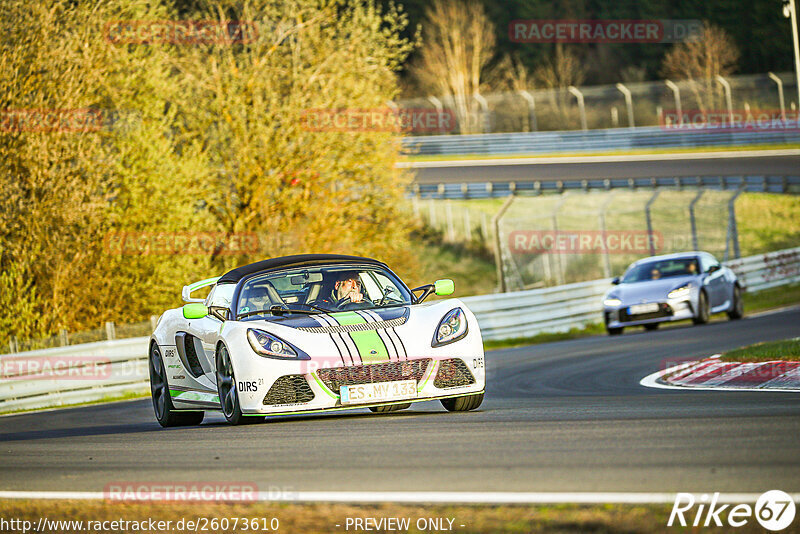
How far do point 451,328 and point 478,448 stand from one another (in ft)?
7.83

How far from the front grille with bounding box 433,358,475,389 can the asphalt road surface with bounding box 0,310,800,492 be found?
25 cm

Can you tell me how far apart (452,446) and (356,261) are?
Answer: 11.6 ft

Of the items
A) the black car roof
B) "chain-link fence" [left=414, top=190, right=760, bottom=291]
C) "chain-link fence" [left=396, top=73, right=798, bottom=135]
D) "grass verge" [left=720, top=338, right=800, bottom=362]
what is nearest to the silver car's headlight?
"grass verge" [left=720, top=338, right=800, bottom=362]

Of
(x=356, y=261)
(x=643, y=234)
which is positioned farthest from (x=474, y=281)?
(x=356, y=261)

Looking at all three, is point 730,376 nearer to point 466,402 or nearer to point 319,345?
point 466,402

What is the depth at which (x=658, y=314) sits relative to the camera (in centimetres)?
2111

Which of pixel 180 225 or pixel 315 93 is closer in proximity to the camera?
pixel 180 225

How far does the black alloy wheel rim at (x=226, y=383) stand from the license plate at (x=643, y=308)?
13.0m

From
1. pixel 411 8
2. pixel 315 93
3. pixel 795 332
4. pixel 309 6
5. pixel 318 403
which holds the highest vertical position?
pixel 411 8

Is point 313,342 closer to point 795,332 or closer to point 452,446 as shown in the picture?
point 452,446

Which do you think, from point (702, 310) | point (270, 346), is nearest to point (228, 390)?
point (270, 346)

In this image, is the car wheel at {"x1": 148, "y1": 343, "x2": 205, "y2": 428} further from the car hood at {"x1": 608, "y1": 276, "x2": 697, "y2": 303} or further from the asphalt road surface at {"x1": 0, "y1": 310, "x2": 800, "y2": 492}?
the car hood at {"x1": 608, "y1": 276, "x2": 697, "y2": 303}

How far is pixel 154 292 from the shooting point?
23.6 meters

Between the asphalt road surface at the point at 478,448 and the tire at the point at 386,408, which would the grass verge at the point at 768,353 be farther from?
the tire at the point at 386,408
